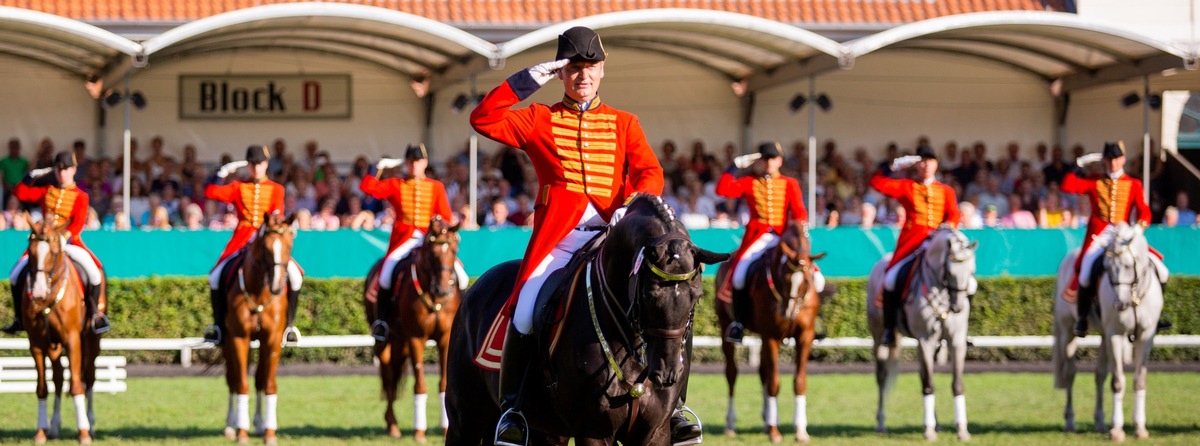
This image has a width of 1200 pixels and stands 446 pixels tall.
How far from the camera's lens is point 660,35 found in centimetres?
1909

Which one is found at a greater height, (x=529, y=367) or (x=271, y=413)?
(x=529, y=367)

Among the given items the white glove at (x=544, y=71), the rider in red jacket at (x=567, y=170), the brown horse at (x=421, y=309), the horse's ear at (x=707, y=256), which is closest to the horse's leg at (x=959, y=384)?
the brown horse at (x=421, y=309)

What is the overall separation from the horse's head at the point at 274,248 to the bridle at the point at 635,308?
5505 mm

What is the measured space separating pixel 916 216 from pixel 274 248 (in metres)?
5.13

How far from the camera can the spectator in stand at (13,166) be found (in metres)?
19.0

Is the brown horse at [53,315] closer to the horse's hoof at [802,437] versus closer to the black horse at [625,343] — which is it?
the horse's hoof at [802,437]

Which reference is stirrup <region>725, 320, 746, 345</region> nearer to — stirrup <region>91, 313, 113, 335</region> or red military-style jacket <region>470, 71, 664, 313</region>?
stirrup <region>91, 313, 113, 335</region>

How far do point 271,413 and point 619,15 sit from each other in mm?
8431

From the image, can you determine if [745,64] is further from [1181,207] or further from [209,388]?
[209,388]

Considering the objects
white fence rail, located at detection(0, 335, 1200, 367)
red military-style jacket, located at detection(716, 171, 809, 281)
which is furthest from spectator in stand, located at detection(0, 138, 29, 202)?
red military-style jacket, located at detection(716, 171, 809, 281)

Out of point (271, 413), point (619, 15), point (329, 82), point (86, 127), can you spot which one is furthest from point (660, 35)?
point (271, 413)

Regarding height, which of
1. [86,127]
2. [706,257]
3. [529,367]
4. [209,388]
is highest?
[86,127]

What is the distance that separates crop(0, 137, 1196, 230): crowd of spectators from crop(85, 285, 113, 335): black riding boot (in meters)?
5.38

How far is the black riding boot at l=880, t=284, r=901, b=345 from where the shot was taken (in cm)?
1125
